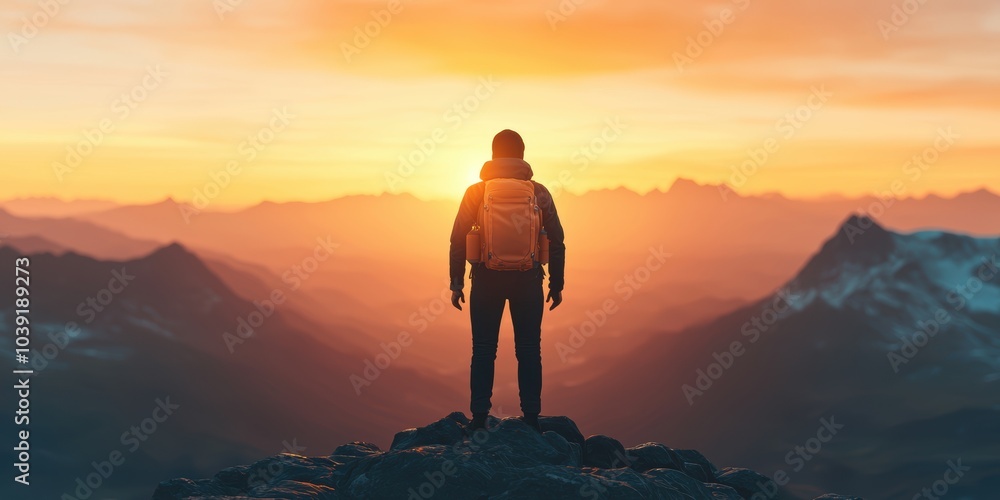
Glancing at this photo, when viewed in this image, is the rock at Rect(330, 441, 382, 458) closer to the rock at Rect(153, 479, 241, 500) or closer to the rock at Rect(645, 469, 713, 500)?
the rock at Rect(153, 479, 241, 500)

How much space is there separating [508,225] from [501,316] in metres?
1.32

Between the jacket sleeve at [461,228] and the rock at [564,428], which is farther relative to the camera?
the rock at [564,428]

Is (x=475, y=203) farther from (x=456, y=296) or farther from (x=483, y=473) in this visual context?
(x=483, y=473)

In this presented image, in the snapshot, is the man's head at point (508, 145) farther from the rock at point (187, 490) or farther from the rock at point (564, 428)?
the rock at point (187, 490)

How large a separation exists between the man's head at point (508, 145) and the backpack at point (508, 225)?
46 cm

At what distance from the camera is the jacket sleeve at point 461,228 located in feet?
43.8

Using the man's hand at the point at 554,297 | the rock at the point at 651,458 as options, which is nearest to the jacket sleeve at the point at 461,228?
the man's hand at the point at 554,297

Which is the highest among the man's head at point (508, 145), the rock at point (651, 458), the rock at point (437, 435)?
the man's head at point (508, 145)

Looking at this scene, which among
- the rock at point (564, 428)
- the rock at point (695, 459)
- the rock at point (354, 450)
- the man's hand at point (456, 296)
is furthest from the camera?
the rock at point (695, 459)

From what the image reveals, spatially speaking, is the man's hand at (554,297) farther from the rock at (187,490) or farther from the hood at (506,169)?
the rock at (187,490)

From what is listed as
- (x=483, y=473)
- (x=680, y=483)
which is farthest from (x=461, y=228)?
(x=680, y=483)

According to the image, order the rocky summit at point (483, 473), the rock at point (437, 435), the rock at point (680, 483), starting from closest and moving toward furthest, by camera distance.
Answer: the rocky summit at point (483, 473)
the rock at point (680, 483)
the rock at point (437, 435)

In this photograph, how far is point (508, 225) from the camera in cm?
1305

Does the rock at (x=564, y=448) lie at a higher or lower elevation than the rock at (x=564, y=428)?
lower
